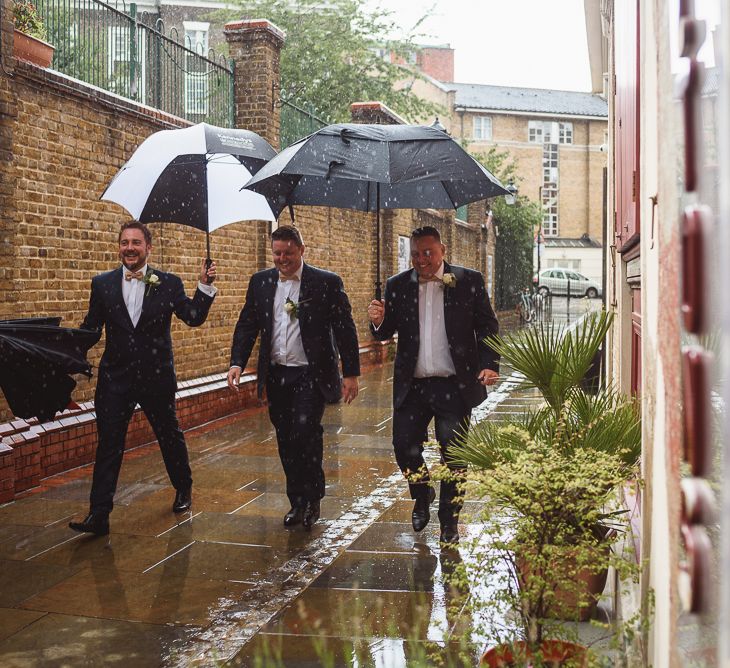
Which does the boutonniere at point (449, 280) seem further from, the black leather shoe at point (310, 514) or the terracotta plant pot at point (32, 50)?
the terracotta plant pot at point (32, 50)

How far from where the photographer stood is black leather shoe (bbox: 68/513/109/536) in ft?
20.0

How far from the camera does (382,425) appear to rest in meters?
11.3

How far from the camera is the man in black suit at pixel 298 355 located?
6.42 m

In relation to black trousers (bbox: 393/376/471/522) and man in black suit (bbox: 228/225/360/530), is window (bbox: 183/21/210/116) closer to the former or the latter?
man in black suit (bbox: 228/225/360/530)

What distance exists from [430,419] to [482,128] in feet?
201

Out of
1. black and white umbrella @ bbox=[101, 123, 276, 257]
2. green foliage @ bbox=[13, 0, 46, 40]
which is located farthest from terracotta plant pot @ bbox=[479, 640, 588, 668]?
green foliage @ bbox=[13, 0, 46, 40]

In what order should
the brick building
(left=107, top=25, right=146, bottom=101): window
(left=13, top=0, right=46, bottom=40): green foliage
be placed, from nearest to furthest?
(left=13, top=0, right=46, bottom=40): green foliage, (left=107, top=25, right=146, bottom=101): window, the brick building

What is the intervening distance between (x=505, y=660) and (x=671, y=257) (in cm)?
178

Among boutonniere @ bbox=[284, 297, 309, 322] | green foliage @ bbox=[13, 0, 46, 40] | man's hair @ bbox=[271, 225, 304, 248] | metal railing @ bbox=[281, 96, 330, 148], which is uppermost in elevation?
metal railing @ bbox=[281, 96, 330, 148]

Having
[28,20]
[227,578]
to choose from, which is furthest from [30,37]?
[227,578]

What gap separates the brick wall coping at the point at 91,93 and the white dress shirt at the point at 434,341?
4303 millimetres

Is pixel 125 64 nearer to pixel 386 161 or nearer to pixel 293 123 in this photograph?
pixel 293 123

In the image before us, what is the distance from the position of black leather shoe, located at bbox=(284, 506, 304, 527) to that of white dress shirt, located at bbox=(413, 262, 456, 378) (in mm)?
1348

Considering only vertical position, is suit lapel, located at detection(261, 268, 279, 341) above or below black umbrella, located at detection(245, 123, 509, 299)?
below
